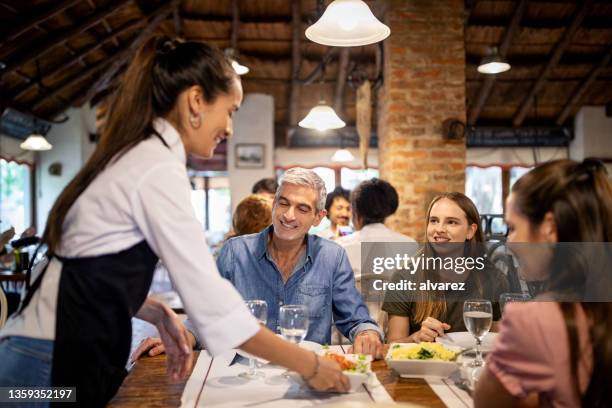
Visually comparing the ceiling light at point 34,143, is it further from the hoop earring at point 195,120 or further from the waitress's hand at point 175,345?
the hoop earring at point 195,120

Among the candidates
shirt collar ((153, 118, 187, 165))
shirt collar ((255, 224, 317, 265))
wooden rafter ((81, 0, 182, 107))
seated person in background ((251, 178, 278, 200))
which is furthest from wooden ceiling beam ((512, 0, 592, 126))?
shirt collar ((153, 118, 187, 165))

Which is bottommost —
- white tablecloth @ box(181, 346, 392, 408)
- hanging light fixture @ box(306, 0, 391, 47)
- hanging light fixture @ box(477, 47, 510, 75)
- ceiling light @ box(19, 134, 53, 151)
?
white tablecloth @ box(181, 346, 392, 408)

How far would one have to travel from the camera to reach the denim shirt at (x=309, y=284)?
85.5 inches

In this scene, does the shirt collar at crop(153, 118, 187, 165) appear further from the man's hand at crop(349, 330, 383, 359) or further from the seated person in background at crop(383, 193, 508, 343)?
the seated person in background at crop(383, 193, 508, 343)

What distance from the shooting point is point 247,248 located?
7.38 feet

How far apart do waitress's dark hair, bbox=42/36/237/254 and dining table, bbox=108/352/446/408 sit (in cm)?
43

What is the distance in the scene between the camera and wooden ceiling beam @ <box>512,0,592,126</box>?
7.95 m

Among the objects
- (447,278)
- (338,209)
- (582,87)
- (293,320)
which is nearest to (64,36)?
(338,209)

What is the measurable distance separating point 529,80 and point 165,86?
1004 centimetres

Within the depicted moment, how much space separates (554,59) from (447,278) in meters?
7.89

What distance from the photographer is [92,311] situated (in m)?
1.16

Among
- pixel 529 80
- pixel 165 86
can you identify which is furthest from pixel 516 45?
pixel 165 86

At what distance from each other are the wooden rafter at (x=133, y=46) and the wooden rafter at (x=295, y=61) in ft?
5.01

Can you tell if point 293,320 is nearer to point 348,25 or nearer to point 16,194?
point 348,25
